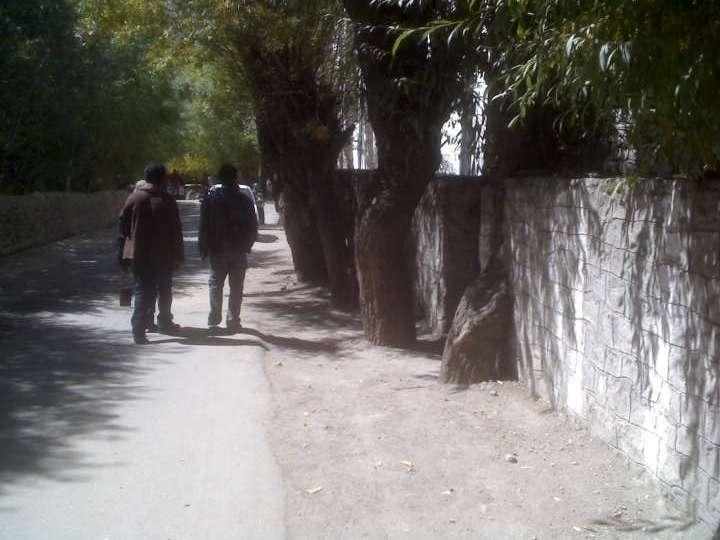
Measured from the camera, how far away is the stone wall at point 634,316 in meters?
4.90

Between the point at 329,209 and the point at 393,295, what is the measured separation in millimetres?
3763

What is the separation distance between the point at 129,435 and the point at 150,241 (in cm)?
349

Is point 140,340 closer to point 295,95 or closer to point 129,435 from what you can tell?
point 129,435

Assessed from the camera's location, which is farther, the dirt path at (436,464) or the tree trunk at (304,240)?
the tree trunk at (304,240)


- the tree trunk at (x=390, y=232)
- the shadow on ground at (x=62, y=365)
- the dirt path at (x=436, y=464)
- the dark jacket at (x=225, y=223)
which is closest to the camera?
the dirt path at (x=436, y=464)

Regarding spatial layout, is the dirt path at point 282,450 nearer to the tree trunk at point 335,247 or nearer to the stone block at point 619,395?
the stone block at point 619,395

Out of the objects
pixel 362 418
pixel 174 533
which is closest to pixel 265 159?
pixel 362 418

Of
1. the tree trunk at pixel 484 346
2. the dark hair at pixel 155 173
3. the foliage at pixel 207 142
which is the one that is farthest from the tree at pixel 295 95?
the foliage at pixel 207 142

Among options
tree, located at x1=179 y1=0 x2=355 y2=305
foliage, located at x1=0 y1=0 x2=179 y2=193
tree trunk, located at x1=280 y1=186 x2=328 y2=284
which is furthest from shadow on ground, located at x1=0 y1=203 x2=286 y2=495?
foliage, located at x1=0 y1=0 x2=179 y2=193

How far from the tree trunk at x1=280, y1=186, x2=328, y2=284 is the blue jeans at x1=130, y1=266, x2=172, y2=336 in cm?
585

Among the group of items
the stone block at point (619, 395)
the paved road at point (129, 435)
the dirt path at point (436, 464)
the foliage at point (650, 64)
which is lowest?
the dirt path at point (436, 464)

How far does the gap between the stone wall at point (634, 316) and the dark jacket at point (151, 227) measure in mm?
3915

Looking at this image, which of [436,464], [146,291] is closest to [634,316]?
[436,464]

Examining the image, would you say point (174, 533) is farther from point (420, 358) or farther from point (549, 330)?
point (420, 358)
